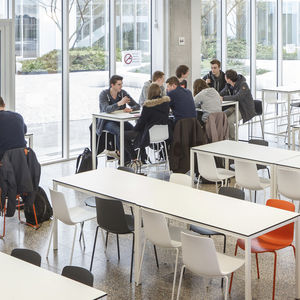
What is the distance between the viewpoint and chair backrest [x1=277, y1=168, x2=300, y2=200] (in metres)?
6.54

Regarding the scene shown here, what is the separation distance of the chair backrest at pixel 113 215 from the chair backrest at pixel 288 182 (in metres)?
1.97

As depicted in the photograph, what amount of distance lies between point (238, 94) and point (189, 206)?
4991 mm

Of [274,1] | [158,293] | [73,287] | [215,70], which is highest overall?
[274,1]

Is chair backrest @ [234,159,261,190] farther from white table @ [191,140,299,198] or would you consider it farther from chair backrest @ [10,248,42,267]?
chair backrest @ [10,248,42,267]

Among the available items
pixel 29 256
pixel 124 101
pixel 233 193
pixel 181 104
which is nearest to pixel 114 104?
pixel 124 101

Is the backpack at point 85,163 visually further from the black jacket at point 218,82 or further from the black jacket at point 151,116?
the black jacket at point 218,82

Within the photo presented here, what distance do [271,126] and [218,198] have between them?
8.25m

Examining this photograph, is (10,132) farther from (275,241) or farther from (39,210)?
(275,241)

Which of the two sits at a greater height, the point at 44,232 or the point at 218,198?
the point at 218,198

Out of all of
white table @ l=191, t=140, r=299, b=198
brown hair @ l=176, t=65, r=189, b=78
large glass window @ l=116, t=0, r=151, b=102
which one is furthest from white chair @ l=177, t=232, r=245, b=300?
large glass window @ l=116, t=0, r=151, b=102

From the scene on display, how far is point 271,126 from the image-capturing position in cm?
1345

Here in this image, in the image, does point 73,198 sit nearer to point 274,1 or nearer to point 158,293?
point 158,293

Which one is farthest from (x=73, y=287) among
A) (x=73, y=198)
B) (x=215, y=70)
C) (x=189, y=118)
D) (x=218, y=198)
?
(x=215, y=70)

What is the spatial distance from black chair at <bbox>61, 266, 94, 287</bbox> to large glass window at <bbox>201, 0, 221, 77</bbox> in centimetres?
944
